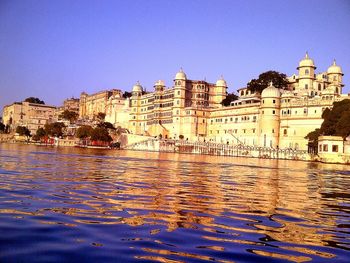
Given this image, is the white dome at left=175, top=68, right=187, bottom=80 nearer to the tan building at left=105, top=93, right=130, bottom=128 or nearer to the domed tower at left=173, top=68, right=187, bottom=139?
the domed tower at left=173, top=68, right=187, bottom=139

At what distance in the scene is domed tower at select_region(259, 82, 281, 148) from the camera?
7462 cm

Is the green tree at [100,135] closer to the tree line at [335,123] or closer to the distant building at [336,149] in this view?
the tree line at [335,123]

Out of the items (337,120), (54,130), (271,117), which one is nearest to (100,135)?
(54,130)

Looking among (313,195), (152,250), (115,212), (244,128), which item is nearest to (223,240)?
(152,250)

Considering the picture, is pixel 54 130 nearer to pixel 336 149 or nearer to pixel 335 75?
pixel 335 75

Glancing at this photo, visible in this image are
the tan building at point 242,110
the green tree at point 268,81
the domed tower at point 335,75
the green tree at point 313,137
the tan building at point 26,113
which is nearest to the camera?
the green tree at point 313,137

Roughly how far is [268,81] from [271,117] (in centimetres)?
1589

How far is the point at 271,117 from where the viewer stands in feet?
245

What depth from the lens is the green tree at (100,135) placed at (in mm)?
99250

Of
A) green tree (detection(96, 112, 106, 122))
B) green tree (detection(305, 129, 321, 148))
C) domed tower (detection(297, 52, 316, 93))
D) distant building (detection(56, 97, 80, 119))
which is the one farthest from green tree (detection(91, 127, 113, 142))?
distant building (detection(56, 97, 80, 119))

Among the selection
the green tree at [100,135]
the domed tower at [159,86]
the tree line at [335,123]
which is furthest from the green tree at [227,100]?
the tree line at [335,123]

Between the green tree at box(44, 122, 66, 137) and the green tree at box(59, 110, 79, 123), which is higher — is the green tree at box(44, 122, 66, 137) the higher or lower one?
the lower one

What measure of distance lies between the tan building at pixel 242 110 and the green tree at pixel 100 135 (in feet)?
30.5

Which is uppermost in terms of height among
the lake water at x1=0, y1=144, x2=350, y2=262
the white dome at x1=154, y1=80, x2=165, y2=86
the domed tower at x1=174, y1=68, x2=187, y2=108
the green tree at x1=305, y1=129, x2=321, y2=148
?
the white dome at x1=154, y1=80, x2=165, y2=86
